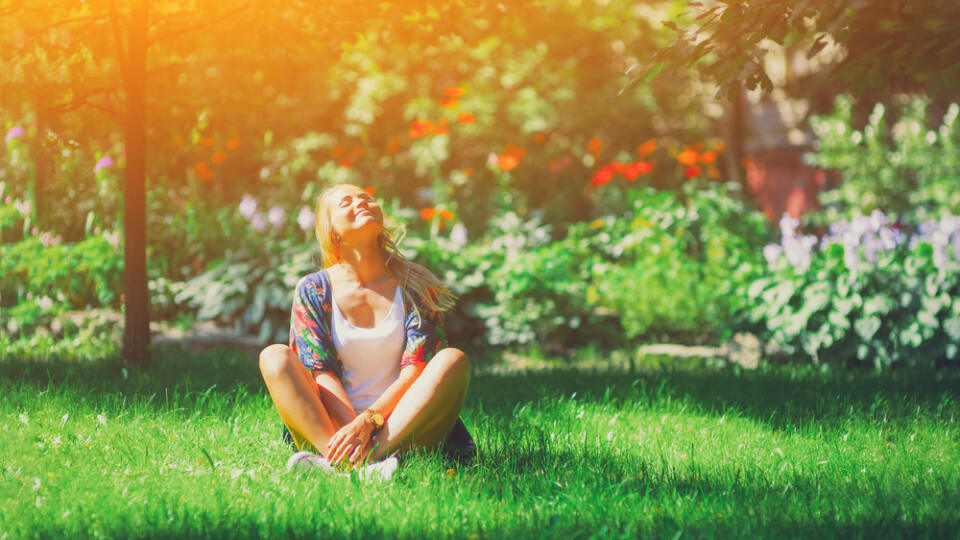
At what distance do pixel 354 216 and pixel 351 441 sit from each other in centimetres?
84

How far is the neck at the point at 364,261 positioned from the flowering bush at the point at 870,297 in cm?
343

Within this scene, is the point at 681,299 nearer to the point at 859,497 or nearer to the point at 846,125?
the point at 859,497

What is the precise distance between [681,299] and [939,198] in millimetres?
4077

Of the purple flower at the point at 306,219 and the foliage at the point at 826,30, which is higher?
the foliage at the point at 826,30

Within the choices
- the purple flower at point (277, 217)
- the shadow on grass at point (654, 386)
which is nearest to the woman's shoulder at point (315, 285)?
the shadow on grass at point (654, 386)

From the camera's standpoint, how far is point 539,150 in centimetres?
1313

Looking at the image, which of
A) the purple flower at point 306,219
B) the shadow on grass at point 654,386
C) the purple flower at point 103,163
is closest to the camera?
the shadow on grass at point 654,386

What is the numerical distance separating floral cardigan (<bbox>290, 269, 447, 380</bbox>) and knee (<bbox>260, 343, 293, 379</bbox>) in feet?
0.47

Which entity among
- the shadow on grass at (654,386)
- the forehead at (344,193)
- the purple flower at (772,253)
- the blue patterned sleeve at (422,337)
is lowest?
the shadow on grass at (654,386)

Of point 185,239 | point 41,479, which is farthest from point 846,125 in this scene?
point 41,479

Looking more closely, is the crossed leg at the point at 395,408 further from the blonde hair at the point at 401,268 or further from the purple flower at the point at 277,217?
the purple flower at the point at 277,217

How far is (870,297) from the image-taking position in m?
6.05

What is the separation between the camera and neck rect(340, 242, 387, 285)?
3.61 metres

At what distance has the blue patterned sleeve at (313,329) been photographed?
3441 mm
